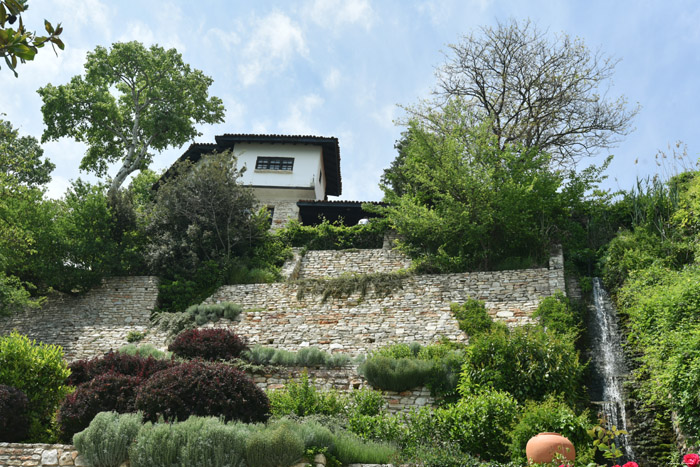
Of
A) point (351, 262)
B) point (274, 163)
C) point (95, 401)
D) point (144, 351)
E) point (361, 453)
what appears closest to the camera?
point (361, 453)

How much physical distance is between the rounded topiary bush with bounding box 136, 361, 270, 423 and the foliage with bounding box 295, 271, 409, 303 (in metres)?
6.95

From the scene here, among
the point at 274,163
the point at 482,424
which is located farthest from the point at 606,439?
the point at 274,163

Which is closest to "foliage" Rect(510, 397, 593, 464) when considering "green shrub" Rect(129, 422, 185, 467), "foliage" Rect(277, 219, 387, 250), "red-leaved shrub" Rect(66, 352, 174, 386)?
"green shrub" Rect(129, 422, 185, 467)

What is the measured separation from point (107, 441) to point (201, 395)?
1.72 meters

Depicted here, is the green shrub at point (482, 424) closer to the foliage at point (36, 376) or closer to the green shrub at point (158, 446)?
the green shrub at point (158, 446)

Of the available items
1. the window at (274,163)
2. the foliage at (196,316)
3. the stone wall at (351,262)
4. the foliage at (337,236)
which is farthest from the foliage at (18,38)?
the window at (274,163)

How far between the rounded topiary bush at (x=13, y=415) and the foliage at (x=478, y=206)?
11.6m

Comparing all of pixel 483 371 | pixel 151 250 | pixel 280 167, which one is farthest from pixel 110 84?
pixel 483 371

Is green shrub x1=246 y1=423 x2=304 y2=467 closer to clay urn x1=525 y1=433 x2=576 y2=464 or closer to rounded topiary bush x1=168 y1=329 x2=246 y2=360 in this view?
clay urn x1=525 y1=433 x2=576 y2=464

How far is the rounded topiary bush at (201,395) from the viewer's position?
9.96 meters

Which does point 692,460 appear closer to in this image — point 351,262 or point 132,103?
point 351,262

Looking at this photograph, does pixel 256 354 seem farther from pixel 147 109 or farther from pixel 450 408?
pixel 147 109

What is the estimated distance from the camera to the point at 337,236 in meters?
23.3

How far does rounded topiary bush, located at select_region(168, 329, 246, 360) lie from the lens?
13.7m
